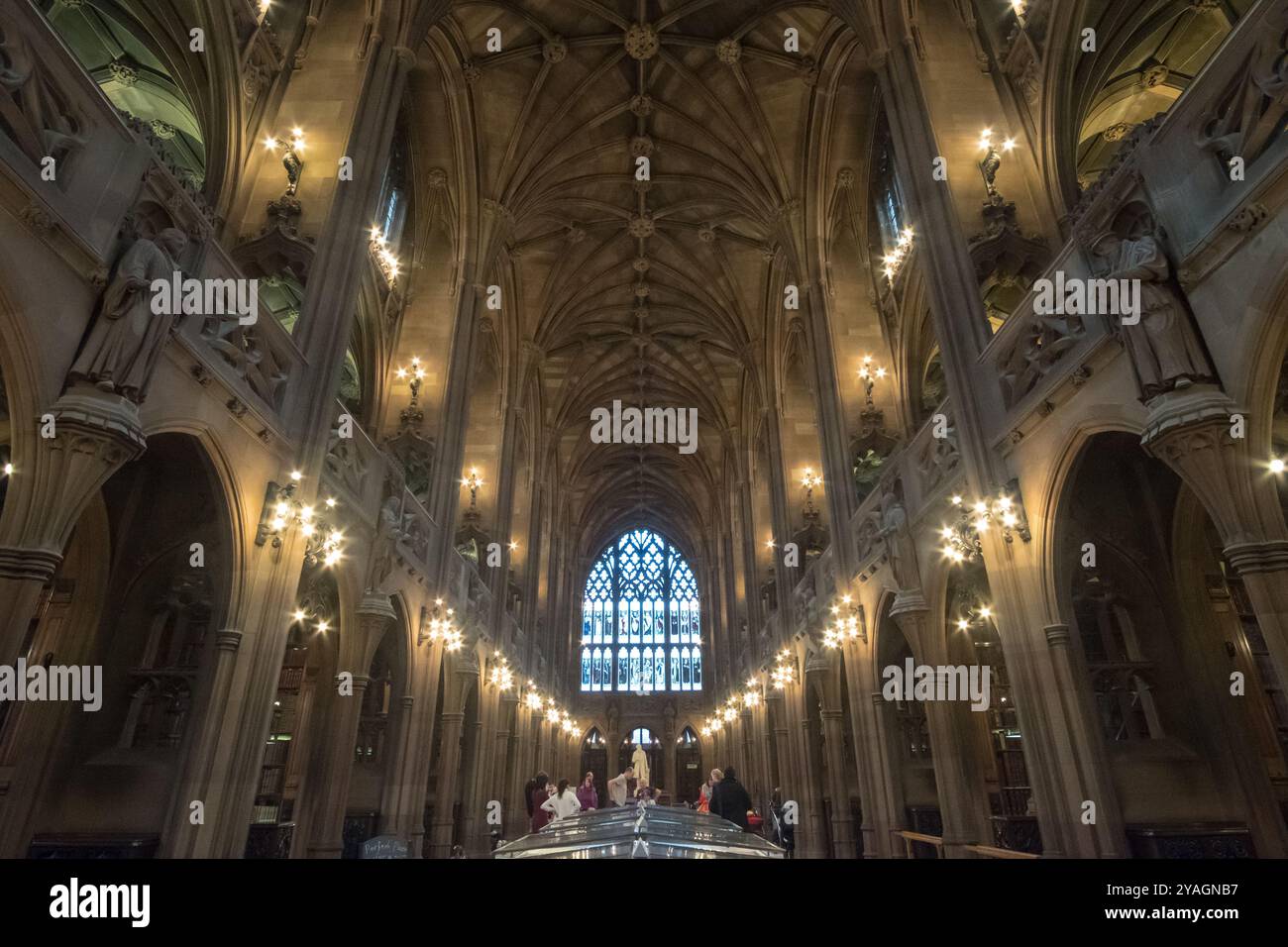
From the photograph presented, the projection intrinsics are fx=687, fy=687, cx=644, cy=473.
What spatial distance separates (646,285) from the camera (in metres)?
27.9

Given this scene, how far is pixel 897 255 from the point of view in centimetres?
1573

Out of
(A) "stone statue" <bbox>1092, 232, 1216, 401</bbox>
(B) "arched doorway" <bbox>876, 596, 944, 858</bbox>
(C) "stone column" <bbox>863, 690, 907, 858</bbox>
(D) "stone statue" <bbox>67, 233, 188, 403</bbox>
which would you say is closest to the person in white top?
(C) "stone column" <bbox>863, 690, 907, 858</bbox>

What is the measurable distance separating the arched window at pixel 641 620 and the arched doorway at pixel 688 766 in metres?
3.03

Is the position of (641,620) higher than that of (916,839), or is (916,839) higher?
(641,620)

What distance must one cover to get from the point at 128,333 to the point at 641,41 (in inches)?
689

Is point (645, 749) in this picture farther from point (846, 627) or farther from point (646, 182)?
point (646, 182)

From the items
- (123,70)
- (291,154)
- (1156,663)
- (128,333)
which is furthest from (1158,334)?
(123,70)

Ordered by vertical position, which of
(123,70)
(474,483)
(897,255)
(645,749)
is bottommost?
(645,749)

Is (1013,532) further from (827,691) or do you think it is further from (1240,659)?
(827,691)

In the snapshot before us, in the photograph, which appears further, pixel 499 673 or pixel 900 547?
pixel 499 673
